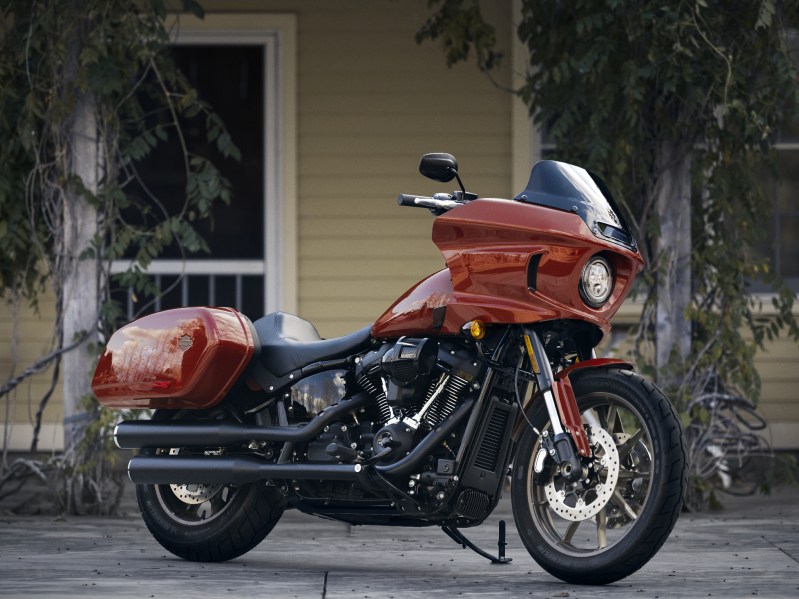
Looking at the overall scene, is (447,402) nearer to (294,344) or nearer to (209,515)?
(294,344)

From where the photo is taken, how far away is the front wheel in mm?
5223

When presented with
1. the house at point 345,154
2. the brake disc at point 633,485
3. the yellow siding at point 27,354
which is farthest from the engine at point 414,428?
the yellow siding at point 27,354

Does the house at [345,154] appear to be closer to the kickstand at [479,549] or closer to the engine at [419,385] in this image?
the kickstand at [479,549]

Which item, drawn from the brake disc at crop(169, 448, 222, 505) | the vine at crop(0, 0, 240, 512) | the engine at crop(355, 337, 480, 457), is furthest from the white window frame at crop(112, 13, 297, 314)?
the engine at crop(355, 337, 480, 457)

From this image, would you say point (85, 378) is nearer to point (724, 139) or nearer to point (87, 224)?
point (87, 224)

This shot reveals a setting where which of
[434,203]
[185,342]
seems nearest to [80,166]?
[185,342]

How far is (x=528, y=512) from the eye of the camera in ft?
18.1

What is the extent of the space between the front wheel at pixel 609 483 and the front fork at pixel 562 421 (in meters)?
0.05

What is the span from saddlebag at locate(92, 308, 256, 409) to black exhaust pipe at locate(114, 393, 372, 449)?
9cm

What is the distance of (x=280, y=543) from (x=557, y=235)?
2366mm

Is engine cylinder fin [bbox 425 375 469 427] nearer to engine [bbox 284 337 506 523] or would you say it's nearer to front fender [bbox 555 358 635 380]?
engine [bbox 284 337 506 523]

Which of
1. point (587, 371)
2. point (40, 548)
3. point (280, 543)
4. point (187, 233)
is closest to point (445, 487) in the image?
point (587, 371)

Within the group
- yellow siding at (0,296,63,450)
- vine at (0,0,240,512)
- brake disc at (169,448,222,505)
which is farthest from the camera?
yellow siding at (0,296,63,450)

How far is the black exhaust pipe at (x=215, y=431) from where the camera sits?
5875 mm
